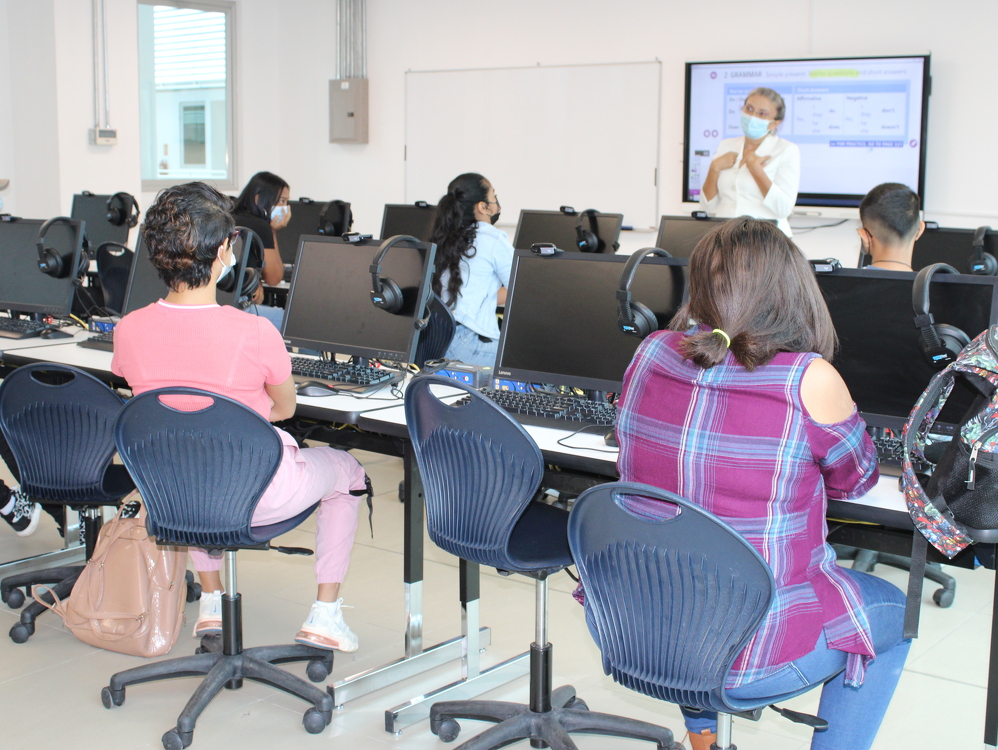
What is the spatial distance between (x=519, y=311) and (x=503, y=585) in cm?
106

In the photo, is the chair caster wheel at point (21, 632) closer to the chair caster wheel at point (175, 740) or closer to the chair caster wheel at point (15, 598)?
the chair caster wheel at point (15, 598)

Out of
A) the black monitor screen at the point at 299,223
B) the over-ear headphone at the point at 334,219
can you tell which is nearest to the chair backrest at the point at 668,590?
the over-ear headphone at the point at 334,219

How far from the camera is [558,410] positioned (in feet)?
8.18

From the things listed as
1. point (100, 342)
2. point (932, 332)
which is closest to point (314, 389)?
point (100, 342)

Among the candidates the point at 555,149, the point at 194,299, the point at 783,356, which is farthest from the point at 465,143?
the point at 783,356

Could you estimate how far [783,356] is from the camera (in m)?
1.66

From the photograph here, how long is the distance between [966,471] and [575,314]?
1.14m

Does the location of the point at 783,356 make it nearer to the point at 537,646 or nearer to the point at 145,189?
the point at 537,646

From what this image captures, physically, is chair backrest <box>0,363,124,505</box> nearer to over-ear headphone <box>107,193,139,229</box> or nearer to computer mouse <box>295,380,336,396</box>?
computer mouse <box>295,380,336,396</box>

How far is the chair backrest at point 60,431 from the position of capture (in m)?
2.57

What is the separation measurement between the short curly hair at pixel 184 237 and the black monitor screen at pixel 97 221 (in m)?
3.92

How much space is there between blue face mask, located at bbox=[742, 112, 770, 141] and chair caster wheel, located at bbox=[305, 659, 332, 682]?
3.51 metres

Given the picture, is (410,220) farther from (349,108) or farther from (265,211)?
(349,108)

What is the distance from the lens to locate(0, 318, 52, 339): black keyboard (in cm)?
375
